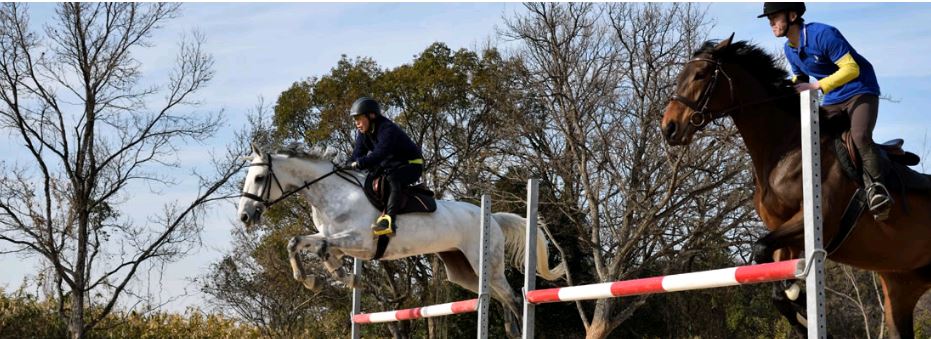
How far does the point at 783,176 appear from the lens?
4898 millimetres

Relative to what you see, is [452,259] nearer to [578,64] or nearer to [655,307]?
[578,64]

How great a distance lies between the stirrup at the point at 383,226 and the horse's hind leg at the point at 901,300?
332cm

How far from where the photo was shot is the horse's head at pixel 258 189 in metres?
7.09

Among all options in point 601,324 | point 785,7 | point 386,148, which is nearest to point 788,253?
point 785,7

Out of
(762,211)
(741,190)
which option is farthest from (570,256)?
(762,211)

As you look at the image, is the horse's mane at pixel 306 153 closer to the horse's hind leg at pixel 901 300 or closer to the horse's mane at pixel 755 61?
the horse's mane at pixel 755 61

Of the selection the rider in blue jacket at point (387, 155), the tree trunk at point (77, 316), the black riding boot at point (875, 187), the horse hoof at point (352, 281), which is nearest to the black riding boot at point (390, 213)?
the rider in blue jacket at point (387, 155)

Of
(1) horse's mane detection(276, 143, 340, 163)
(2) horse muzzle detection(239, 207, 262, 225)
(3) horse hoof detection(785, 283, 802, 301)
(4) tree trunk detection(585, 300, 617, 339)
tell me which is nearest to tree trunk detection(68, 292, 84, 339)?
(1) horse's mane detection(276, 143, 340, 163)

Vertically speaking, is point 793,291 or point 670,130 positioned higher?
point 670,130

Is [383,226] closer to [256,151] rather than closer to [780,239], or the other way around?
[256,151]

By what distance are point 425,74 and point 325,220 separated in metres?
17.0

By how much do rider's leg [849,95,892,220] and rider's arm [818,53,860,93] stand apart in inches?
7.1

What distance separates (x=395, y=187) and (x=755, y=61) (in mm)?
2961

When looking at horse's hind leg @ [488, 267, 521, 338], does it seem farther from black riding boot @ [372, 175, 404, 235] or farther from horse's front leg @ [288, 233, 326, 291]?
horse's front leg @ [288, 233, 326, 291]
